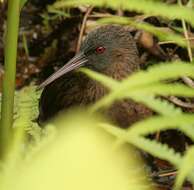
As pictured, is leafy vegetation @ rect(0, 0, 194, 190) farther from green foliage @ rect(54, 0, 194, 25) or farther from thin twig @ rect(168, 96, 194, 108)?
thin twig @ rect(168, 96, 194, 108)

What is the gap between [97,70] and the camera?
188 inches

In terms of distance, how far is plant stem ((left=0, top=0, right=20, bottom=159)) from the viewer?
2.71 metres

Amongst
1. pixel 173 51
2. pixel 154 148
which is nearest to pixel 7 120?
pixel 154 148

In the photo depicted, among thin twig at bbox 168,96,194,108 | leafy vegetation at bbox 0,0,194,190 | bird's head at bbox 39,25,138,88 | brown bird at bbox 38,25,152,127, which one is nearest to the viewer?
leafy vegetation at bbox 0,0,194,190

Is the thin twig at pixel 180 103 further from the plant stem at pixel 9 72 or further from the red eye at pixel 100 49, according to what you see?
the plant stem at pixel 9 72

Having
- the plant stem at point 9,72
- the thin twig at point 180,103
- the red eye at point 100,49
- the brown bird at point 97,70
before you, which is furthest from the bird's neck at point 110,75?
the plant stem at point 9,72

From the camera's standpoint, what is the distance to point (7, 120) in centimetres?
286

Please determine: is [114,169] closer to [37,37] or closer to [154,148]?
[154,148]

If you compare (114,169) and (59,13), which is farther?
(59,13)

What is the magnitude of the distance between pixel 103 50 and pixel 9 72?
6.67 feet

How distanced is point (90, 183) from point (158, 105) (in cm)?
26

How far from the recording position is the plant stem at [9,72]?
2.71 m

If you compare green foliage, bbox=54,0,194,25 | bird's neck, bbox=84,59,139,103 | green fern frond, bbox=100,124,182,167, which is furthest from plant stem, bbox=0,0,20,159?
bird's neck, bbox=84,59,139,103

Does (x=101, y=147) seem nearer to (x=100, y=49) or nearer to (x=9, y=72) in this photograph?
(x=9, y=72)
